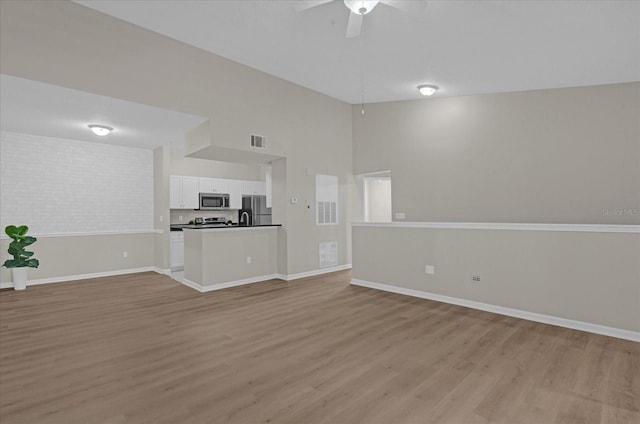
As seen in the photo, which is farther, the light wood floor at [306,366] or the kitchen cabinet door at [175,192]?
the kitchen cabinet door at [175,192]

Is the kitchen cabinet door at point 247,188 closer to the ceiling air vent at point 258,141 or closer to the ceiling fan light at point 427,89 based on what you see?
the ceiling air vent at point 258,141

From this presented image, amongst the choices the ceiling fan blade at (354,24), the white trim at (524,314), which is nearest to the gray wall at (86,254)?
the white trim at (524,314)

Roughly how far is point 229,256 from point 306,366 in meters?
3.33

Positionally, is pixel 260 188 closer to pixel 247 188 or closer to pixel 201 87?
pixel 247 188

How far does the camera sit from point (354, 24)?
329cm

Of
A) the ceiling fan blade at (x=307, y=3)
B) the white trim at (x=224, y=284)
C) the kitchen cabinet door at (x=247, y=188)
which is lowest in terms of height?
the white trim at (x=224, y=284)

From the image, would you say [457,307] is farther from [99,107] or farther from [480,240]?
[99,107]

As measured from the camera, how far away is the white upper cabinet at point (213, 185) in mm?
7864

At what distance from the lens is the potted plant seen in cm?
548

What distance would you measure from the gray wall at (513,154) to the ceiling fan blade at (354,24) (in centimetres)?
342

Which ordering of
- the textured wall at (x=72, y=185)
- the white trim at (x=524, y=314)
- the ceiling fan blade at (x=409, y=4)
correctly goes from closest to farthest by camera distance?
1. the ceiling fan blade at (x=409, y=4)
2. the white trim at (x=524, y=314)
3. the textured wall at (x=72, y=185)

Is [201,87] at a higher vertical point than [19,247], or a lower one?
higher

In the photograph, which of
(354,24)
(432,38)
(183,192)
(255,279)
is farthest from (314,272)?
(354,24)

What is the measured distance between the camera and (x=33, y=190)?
→ 6098 mm
